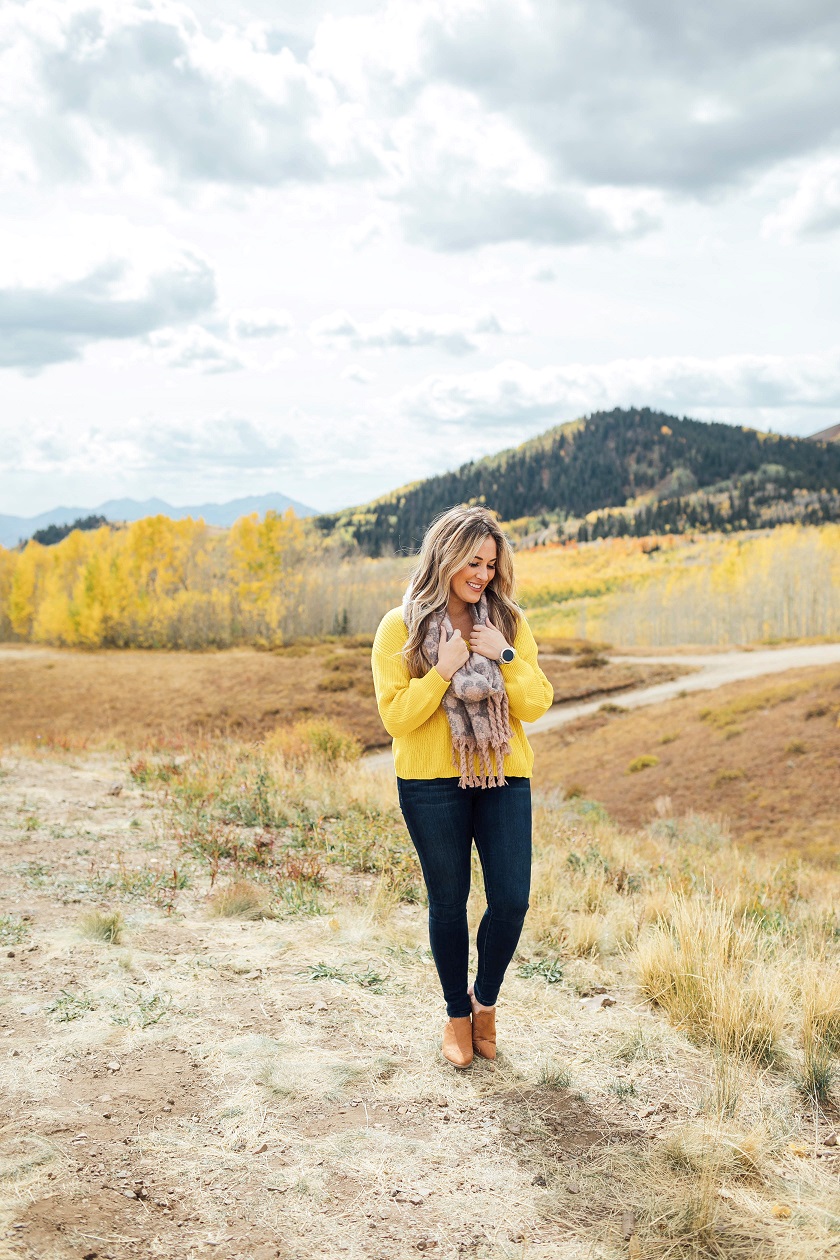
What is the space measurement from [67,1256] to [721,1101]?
6.86 feet

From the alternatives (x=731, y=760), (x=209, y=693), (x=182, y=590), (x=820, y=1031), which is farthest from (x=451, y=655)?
(x=182, y=590)

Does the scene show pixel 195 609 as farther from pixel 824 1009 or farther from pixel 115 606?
pixel 824 1009

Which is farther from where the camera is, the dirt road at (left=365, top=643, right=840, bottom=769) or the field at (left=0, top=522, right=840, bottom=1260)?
the dirt road at (left=365, top=643, right=840, bottom=769)

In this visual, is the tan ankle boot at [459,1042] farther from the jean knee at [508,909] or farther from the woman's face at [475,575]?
the woman's face at [475,575]

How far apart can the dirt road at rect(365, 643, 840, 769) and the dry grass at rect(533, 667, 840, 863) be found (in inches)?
85.0

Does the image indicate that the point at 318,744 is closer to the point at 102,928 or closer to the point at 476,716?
the point at 102,928

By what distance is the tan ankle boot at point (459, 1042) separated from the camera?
10.0 feet

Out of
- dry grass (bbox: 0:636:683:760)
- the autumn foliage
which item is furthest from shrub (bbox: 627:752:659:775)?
the autumn foliage

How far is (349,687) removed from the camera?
26062mm

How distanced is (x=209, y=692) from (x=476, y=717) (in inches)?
949

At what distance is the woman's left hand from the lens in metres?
2.86

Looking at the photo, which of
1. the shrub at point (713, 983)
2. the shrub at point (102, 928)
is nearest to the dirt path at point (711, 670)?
the shrub at point (713, 983)

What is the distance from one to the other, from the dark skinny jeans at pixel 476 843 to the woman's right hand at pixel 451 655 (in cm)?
40

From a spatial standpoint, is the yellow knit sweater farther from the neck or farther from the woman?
the neck
